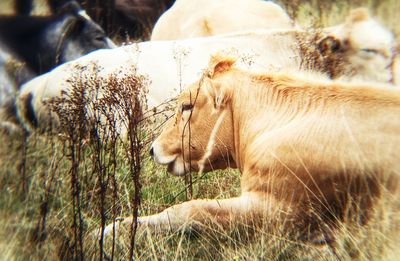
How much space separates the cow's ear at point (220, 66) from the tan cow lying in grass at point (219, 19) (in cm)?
356

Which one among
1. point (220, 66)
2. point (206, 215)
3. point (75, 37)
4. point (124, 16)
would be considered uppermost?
point (220, 66)

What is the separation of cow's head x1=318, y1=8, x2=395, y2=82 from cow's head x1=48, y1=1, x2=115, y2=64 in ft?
9.96

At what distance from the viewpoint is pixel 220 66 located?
536 cm

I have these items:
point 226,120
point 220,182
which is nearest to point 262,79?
point 226,120

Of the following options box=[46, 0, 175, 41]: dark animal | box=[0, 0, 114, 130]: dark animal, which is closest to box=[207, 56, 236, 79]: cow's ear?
box=[0, 0, 114, 130]: dark animal

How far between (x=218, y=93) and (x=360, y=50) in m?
2.17

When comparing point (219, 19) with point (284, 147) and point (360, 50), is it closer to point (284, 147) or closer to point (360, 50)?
point (360, 50)

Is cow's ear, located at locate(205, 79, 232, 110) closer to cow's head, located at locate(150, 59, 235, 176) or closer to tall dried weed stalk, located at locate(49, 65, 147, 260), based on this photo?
cow's head, located at locate(150, 59, 235, 176)

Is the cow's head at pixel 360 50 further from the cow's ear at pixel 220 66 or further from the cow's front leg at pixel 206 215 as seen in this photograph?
the cow's front leg at pixel 206 215

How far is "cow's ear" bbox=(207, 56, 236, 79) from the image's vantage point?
5.33m

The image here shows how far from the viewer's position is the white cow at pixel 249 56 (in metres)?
6.86

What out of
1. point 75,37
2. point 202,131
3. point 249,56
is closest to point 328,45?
A: point 249,56

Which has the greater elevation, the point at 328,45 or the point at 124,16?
the point at 328,45

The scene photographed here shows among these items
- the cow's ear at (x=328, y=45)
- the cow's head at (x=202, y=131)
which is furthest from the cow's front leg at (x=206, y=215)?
the cow's ear at (x=328, y=45)
